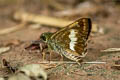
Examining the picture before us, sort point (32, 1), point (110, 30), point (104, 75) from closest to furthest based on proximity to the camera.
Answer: point (104, 75), point (110, 30), point (32, 1)

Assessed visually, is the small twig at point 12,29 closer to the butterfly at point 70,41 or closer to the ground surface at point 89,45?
the ground surface at point 89,45

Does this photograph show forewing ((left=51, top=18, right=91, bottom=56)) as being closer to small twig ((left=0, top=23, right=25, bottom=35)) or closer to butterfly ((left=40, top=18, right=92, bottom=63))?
butterfly ((left=40, top=18, right=92, bottom=63))

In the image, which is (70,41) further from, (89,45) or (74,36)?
(89,45)

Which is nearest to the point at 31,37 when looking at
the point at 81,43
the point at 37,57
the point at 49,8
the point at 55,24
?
the point at 55,24

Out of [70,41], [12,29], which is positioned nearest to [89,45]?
[70,41]

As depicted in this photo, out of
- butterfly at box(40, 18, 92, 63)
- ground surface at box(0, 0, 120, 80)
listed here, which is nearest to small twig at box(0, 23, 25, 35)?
ground surface at box(0, 0, 120, 80)

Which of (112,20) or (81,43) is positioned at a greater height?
(112,20)

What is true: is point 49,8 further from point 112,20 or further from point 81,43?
point 81,43
